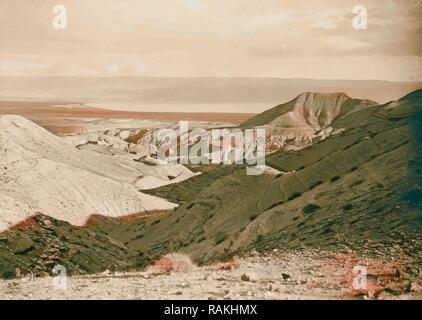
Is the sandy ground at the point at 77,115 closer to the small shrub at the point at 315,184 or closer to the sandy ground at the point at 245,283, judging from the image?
the small shrub at the point at 315,184

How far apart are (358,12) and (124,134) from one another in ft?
18.5

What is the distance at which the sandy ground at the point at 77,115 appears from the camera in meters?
15.1

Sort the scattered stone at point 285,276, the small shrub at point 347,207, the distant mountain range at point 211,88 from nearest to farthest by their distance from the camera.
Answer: the scattered stone at point 285,276 → the small shrub at point 347,207 → the distant mountain range at point 211,88

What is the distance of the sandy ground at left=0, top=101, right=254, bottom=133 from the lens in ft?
49.7

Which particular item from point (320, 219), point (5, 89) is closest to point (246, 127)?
point (320, 219)

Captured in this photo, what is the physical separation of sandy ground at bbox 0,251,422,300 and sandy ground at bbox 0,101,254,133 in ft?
11.0

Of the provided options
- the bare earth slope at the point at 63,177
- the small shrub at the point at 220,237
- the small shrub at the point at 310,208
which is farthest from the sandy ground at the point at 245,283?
the bare earth slope at the point at 63,177

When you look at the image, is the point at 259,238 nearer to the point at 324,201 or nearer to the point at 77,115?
the point at 324,201

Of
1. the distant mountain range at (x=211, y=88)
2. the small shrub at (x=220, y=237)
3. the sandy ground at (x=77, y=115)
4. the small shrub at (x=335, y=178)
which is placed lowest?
the small shrub at (x=220, y=237)

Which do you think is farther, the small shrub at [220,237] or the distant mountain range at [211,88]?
the distant mountain range at [211,88]

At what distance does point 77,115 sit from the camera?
1541 cm

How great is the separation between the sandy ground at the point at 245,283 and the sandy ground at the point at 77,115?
337 centimetres

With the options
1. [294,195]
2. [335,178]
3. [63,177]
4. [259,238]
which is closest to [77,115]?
[63,177]

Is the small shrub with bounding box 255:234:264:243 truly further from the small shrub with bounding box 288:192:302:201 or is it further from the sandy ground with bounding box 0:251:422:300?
the small shrub with bounding box 288:192:302:201
